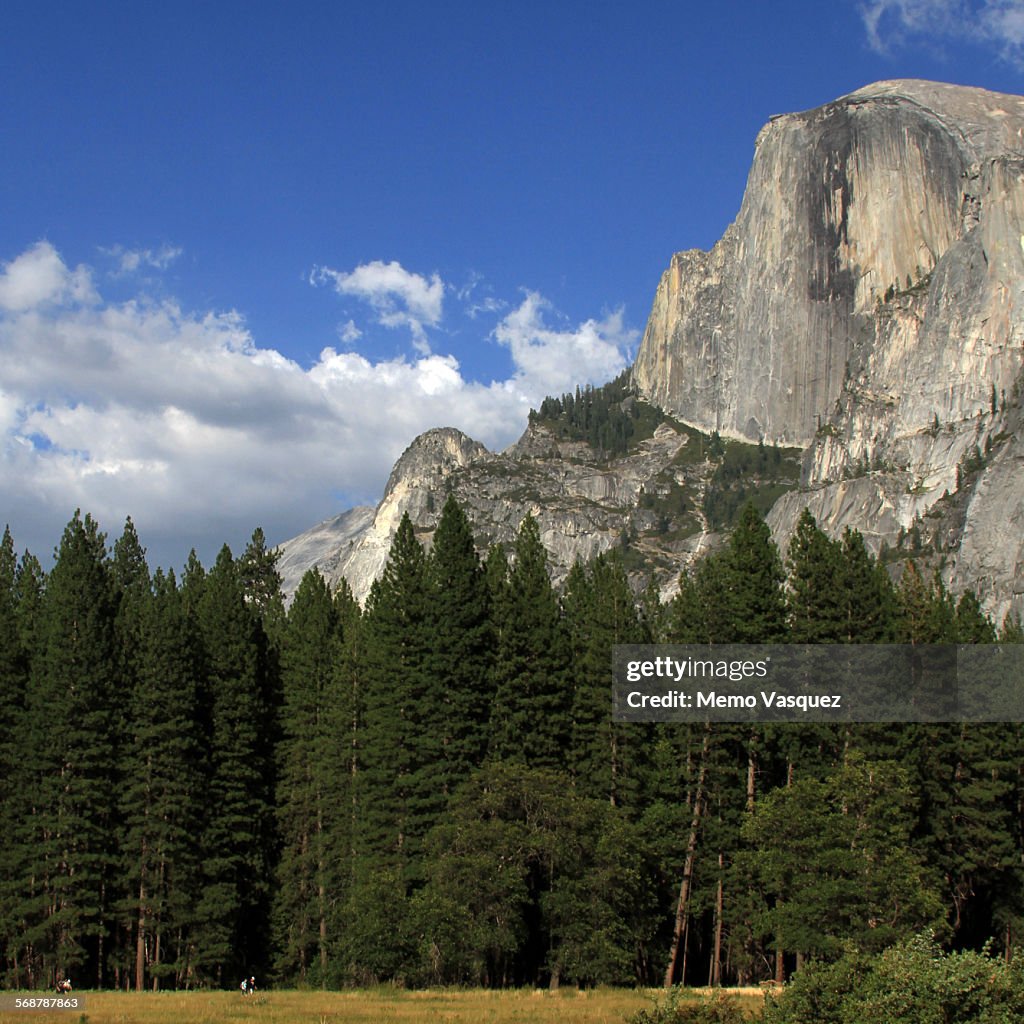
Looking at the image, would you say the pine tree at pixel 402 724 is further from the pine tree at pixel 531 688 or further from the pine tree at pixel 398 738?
the pine tree at pixel 531 688

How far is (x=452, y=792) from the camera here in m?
51.0

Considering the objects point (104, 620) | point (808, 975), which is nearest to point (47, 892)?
point (104, 620)

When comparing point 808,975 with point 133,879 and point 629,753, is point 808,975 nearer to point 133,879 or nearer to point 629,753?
point 629,753

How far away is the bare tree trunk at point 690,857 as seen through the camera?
157ft

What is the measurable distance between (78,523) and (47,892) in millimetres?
18466

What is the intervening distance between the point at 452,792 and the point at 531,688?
5.45 metres

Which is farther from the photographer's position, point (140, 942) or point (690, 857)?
point (140, 942)

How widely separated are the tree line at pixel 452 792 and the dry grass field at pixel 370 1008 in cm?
445

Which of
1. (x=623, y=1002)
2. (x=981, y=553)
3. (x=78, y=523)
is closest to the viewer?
(x=623, y=1002)

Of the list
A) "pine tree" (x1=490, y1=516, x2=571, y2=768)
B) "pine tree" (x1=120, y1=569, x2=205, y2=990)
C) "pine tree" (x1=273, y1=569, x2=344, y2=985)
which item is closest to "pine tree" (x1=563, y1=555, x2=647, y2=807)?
"pine tree" (x1=490, y1=516, x2=571, y2=768)

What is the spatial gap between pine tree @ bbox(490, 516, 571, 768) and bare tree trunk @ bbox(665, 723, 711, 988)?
20.4ft

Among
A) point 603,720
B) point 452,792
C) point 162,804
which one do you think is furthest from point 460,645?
point 162,804

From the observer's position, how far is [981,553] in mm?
177375

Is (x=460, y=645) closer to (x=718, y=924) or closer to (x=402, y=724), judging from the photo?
(x=402, y=724)
